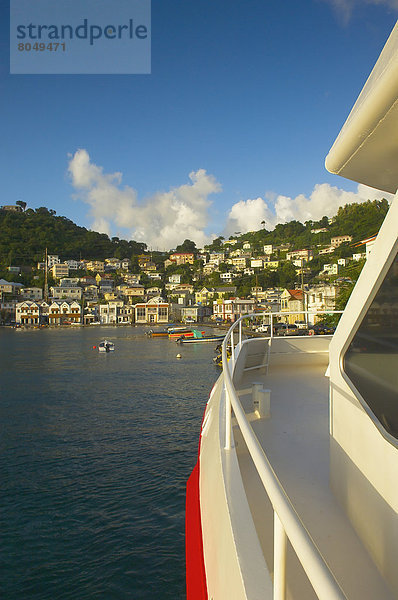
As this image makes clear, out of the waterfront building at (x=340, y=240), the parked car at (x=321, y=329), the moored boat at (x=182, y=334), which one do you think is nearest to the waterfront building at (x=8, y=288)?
the moored boat at (x=182, y=334)

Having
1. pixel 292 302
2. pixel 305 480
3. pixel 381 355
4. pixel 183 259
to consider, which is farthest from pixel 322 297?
pixel 183 259

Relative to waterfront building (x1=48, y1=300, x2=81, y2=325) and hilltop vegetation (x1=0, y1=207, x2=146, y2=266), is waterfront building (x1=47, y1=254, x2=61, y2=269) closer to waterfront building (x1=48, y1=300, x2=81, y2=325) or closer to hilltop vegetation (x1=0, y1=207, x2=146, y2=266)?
hilltop vegetation (x1=0, y1=207, x2=146, y2=266)

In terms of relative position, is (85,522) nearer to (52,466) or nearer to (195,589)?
(52,466)

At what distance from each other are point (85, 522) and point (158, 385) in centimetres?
1543

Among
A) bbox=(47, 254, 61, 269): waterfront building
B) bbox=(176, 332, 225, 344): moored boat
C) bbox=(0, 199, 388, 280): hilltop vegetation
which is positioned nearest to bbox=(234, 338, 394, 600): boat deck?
bbox=(176, 332, 225, 344): moored boat

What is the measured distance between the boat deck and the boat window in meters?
0.82

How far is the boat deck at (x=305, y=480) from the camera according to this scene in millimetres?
2070

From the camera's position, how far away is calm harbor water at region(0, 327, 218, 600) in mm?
6215

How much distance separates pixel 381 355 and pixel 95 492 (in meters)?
8.62

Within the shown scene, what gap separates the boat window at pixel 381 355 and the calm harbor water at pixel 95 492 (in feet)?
17.8

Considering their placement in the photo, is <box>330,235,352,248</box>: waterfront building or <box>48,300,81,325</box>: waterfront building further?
<box>330,235,352,248</box>: waterfront building

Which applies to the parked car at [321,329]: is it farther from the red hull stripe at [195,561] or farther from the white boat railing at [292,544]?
the white boat railing at [292,544]

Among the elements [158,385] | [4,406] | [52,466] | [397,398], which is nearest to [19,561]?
[52,466]

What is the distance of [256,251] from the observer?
180375 mm
